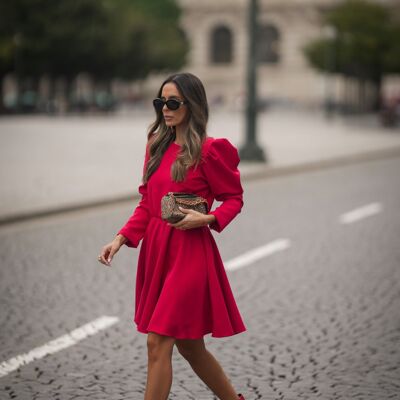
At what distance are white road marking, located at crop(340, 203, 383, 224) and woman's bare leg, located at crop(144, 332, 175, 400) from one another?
7392mm

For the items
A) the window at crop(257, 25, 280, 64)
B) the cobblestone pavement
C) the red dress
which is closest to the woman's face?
the red dress

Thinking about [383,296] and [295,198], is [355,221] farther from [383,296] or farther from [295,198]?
[383,296]

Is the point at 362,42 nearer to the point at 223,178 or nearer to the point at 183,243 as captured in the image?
the point at 223,178

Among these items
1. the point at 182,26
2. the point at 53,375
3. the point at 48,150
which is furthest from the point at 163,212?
the point at 182,26

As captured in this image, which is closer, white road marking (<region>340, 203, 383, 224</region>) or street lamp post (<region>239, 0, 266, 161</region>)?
white road marking (<region>340, 203, 383, 224</region>)

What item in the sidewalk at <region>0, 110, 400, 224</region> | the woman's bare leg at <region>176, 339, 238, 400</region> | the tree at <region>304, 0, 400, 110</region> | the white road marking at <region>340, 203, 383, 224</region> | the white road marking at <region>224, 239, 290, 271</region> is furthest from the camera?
the tree at <region>304, 0, 400, 110</region>

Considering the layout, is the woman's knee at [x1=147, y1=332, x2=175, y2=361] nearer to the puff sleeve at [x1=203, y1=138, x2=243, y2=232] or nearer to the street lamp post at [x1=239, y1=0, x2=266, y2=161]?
the puff sleeve at [x1=203, y1=138, x2=243, y2=232]

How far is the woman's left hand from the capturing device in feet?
11.5

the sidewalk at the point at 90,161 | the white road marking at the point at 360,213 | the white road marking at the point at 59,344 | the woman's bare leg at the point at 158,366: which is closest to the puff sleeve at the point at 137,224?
the woman's bare leg at the point at 158,366

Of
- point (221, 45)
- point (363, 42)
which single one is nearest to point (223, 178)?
point (363, 42)

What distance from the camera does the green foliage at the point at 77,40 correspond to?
161 ft

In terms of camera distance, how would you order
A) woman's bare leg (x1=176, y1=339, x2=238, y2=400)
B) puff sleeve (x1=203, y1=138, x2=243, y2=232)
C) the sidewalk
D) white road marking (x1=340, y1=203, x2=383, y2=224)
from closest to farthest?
puff sleeve (x1=203, y1=138, x2=243, y2=232), woman's bare leg (x1=176, y1=339, x2=238, y2=400), white road marking (x1=340, y1=203, x2=383, y2=224), the sidewalk

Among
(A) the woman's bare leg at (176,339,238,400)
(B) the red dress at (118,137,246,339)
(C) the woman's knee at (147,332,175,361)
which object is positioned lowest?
(A) the woman's bare leg at (176,339,238,400)

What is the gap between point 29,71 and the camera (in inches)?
2040
